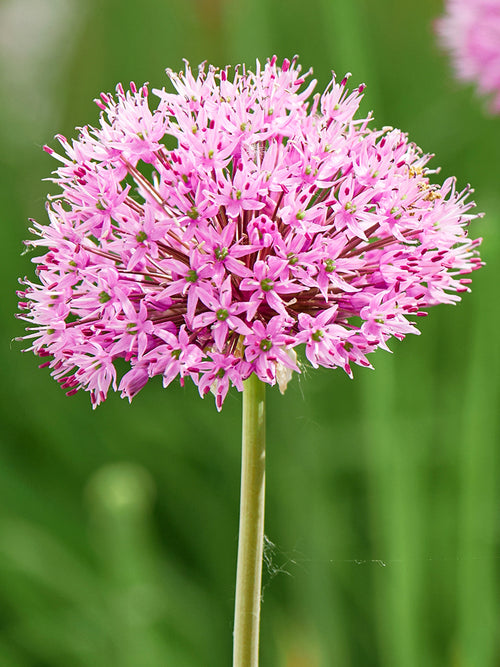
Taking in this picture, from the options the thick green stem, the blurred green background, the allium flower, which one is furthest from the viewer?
the allium flower

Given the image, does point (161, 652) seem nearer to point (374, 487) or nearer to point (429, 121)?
point (374, 487)

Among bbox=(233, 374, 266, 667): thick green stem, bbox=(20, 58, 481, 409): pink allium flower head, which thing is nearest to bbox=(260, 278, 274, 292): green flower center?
bbox=(20, 58, 481, 409): pink allium flower head

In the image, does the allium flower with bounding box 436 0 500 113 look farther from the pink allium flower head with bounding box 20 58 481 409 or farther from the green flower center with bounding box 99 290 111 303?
the green flower center with bounding box 99 290 111 303

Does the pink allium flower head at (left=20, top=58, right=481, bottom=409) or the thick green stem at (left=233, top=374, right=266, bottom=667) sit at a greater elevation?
the pink allium flower head at (left=20, top=58, right=481, bottom=409)

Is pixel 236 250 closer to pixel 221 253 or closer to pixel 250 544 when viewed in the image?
pixel 221 253

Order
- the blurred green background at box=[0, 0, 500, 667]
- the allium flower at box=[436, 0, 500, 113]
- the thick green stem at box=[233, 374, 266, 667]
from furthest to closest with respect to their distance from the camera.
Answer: the allium flower at box=[436, 0, 500, 113] → the blurred green background at box=[0, 0, 500, 667] → the thick green stem at box=[233, 374, 266, 667]

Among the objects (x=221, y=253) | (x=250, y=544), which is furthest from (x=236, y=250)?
(x=250, y=544)
